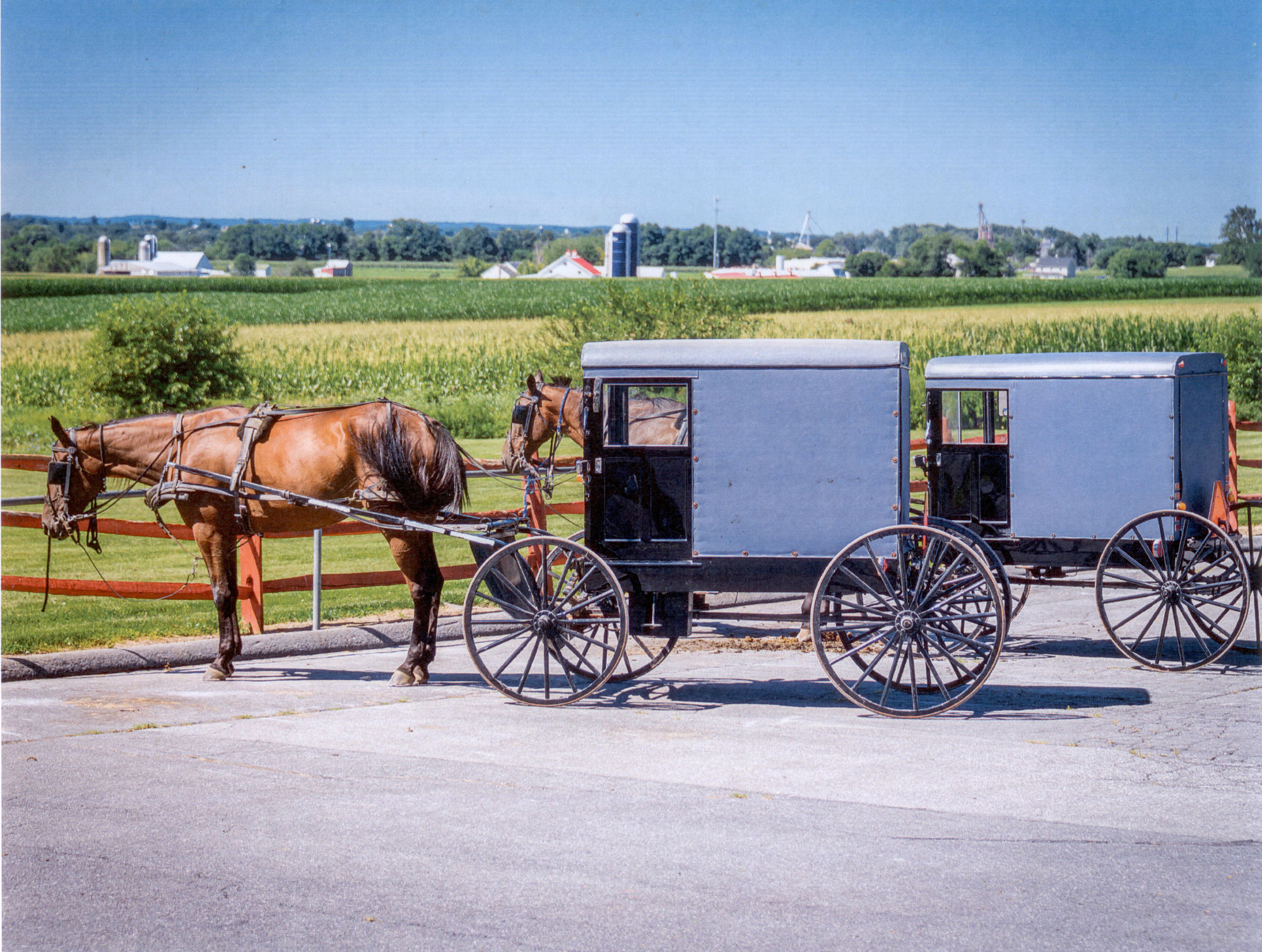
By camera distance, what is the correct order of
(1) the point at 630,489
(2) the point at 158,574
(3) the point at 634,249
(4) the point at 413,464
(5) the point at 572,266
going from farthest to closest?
(5) the point at 572,266 → (3) the point at 634,249 → (2) the point at 158,574 → (4) the point at 413,464 → (1) the point at 630,489

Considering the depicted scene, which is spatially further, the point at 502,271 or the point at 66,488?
the point at 502,271

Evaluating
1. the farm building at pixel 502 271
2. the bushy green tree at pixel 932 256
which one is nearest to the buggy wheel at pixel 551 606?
the farm building at pixel 502 271

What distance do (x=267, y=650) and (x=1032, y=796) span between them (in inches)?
247

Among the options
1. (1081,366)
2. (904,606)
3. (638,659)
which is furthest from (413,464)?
(1081,366)

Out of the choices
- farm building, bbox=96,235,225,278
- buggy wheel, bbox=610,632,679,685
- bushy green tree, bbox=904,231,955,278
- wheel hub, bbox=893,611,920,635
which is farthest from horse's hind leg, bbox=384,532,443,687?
bushy green tree, bbox=904,231,955,278

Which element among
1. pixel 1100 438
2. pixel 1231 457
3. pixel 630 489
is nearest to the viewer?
pixel 630 489

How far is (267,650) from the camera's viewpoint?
10.2 m

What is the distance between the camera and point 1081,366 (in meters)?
9.70

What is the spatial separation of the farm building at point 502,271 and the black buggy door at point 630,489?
28.8m

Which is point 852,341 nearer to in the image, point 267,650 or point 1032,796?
point 1032,796

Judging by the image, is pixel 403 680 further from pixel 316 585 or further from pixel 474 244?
pixel 474 244

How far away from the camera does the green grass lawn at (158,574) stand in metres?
10.6

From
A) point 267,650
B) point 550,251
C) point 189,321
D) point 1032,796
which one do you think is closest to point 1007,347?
point 550,251

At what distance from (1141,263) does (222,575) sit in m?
28.0
